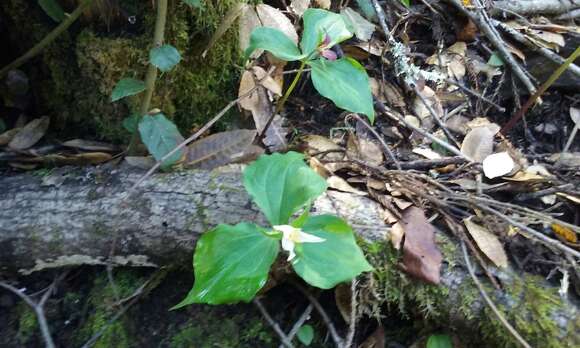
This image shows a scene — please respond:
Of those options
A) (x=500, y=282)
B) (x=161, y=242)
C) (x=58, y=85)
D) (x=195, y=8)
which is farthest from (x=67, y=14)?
(x=500, y=282)

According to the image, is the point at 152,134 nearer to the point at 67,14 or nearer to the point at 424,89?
the point at 67,14

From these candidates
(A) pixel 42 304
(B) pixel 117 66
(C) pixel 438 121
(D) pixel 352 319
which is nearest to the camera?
(D) pixel 352 319

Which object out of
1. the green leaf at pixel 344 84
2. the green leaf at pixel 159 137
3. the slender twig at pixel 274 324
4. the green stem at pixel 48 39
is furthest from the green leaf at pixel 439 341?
the green stem at pixel 48 39

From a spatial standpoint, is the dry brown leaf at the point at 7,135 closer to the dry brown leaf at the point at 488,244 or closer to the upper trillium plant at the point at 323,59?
the upper trillium plant at the point at 323,59

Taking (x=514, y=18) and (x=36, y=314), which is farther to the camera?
(x=514, y=18)

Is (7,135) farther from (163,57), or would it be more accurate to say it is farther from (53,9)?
(163,57)

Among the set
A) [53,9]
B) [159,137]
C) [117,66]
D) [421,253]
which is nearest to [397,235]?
[421,253]
